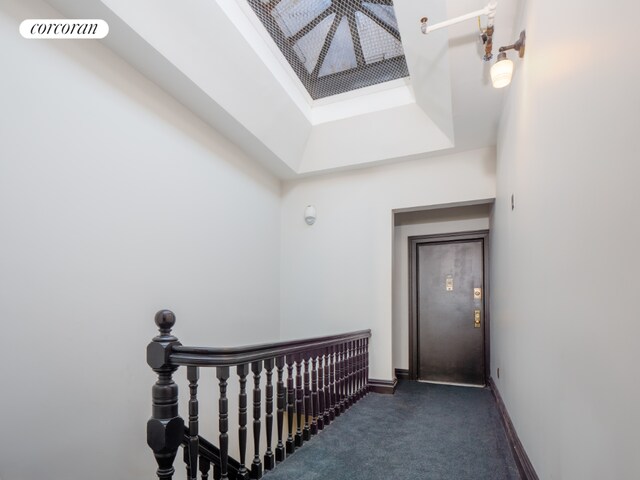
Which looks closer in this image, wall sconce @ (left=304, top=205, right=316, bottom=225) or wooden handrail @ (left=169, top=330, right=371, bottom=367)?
wooden handrail @ (left=169, top=330, right=371, bottom=367)

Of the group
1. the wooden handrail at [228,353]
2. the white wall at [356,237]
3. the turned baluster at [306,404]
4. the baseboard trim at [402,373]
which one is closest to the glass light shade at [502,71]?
the white wall at [356,237]

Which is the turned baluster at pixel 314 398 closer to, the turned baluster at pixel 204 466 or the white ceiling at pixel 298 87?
the turned baluster at pixel 204 466

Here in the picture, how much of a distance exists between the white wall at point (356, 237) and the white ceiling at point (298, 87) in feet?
0.86

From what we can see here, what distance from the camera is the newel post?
4.77 ft

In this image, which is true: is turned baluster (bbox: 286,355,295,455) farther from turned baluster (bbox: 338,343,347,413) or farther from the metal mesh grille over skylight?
the metal mesh grille over skylight

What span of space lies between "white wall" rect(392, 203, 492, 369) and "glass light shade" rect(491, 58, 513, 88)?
102 inches

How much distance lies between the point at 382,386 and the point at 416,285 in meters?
1.47

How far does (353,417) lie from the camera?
2938 millimetres

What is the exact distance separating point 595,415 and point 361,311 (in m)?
3.09

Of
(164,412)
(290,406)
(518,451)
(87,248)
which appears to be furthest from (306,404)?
(87,248)

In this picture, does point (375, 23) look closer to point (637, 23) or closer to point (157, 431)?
point (637, 23)

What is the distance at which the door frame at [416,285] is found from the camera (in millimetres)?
4262

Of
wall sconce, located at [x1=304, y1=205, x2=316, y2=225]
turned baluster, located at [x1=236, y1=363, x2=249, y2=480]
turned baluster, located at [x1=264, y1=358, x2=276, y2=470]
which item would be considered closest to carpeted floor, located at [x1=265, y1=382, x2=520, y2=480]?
turned baluster, located at [x1=264, y1=358, x2=276, y2=470]

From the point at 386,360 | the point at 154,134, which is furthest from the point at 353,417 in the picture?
the point at 154,134
